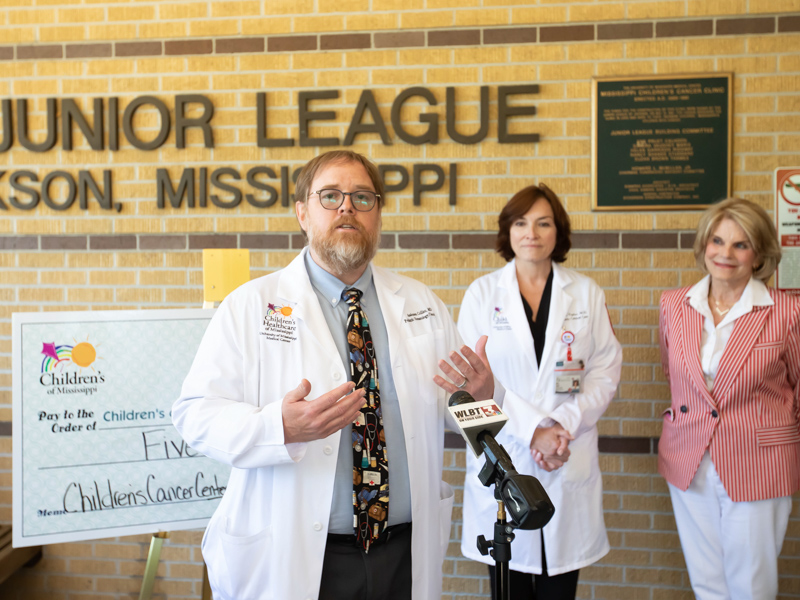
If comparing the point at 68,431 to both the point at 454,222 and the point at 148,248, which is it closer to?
the point at 148,248

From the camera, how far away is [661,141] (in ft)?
10.2

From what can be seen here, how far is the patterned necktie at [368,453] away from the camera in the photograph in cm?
166

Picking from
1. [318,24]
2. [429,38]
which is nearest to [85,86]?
[318,24]

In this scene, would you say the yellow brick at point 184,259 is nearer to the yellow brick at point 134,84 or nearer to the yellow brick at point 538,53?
the yellow brick at point 134,84

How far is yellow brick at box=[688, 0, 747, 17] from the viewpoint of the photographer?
3.03 metres

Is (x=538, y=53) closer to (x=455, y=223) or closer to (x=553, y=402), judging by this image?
(x=455, y=223)

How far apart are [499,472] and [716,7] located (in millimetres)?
2944

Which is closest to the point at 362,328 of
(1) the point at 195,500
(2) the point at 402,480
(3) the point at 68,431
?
(2) the point at 402,480

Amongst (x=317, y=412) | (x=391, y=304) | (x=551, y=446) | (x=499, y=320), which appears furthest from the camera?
(x=499, y=320)

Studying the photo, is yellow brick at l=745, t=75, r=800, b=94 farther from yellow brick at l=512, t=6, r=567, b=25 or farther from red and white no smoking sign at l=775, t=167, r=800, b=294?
yellow brick at l=512, t=6, r=567, b=25

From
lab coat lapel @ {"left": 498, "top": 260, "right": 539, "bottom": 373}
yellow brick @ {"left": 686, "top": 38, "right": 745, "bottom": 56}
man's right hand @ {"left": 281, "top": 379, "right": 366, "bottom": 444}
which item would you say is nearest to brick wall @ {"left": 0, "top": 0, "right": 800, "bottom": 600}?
yellow brick @ {"left": 686, "top": 38, "right": 745, "bottom": 56}

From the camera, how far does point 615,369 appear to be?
2596mm

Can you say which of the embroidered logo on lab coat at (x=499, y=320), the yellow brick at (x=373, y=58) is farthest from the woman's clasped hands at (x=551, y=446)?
the yellow brick at (x=373, y=58)

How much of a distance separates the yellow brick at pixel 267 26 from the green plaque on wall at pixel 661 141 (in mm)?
1665
